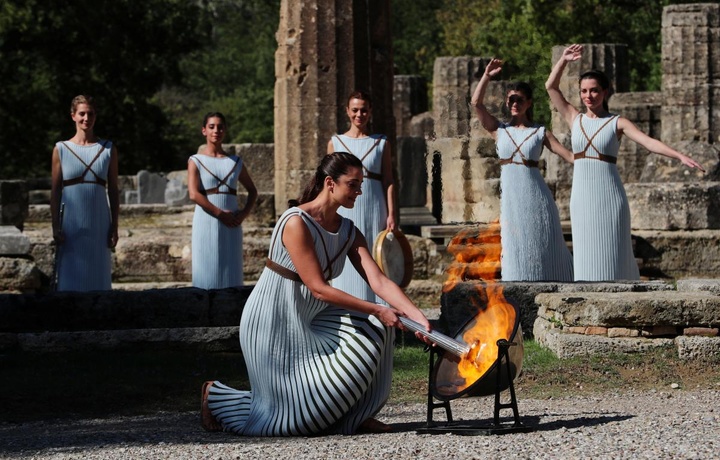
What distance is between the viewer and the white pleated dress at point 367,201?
1134 cm

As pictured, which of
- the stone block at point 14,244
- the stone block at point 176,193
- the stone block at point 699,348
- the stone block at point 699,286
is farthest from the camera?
the stone block at point 176,193

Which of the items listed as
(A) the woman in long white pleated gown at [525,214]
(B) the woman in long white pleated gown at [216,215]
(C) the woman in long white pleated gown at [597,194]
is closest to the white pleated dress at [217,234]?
(B) the woman in long white pleated gown at [216,215]

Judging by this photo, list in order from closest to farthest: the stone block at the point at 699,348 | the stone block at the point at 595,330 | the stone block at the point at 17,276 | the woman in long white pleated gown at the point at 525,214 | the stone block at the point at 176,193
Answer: the stone block at the point at 699,348, the stone block at the point at 595,330, the woman in long white pleated gown at the point at 525,214, the stone block at the point at 17,276, the stone block at the point at 176,193

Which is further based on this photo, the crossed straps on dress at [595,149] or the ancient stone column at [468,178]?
the ancient stone column at [468,178]

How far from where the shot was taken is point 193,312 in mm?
10727

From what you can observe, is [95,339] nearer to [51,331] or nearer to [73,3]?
[51,331]

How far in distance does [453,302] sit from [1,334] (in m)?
3.14

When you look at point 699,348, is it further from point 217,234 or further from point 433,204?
point 433,204

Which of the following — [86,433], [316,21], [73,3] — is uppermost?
[73,3]

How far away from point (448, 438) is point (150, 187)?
22.8 meters

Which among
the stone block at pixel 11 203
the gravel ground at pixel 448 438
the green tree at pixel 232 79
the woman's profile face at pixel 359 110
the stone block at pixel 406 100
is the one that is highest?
the green tree at pixel 232 79

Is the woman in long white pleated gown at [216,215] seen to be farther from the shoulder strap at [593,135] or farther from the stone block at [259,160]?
the stone block at [259,160]

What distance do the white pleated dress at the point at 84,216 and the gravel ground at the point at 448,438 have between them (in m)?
3.66

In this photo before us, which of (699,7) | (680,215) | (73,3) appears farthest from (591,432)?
(73,3)
